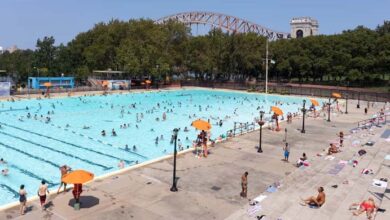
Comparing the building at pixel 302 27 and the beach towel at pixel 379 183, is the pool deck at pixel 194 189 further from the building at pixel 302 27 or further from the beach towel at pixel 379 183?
the building at pixel 302 27

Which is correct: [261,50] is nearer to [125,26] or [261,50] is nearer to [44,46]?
[125,26]

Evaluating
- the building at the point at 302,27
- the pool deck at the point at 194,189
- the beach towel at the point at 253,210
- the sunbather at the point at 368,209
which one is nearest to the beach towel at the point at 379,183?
the pool deck at the point at 194,189

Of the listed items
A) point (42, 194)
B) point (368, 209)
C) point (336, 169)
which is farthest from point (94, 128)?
point (368, 209)

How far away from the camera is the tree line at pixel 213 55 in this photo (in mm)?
73500

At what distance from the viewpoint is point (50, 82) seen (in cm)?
6312

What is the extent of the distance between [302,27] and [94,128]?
155689mm

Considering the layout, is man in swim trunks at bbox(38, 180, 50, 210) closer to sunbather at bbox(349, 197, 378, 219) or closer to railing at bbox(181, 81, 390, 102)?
sunbather at bbox(349, 197, 378, 219)

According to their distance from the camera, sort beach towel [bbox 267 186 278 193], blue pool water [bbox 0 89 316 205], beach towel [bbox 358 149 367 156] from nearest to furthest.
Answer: beach towel [bbox 267 186 278 193], beach towel [bbox 358 149 367 156], blue pool water [bbox 0 89 316 205]

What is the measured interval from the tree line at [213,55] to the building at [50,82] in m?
8.36

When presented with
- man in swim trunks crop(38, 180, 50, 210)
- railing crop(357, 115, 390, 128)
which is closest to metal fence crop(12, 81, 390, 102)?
railing crop(357, 115, 390, 128)

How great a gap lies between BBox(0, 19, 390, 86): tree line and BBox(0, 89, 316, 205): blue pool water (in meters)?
15.6

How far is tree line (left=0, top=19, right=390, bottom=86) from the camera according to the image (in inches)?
2894

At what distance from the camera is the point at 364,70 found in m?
72.4

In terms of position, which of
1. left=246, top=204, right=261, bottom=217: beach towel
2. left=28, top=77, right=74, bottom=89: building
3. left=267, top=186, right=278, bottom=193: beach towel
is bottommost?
left=246, top=204, right=261, bottom=217: beach towel
